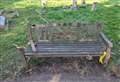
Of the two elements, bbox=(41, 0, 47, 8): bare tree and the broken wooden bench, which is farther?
bbox=(41, 0, 47, 8): bare tree

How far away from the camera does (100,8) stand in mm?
10008

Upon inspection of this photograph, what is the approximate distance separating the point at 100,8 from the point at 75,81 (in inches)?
235

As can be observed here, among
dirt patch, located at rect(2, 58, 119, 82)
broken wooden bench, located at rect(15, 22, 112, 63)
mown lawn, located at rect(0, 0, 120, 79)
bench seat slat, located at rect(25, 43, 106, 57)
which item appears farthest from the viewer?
mown lawn, located at rect(0, 0, 120, 79)

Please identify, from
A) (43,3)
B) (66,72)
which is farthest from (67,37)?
(43,3)

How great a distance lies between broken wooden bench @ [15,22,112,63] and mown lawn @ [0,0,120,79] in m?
0.52

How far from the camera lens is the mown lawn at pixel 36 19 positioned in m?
5.33

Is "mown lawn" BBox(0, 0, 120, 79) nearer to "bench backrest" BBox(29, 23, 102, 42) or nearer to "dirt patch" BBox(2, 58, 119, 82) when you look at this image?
"dirt patch" BBox(2, 58, 119, 82)

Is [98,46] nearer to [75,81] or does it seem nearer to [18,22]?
[75,81]

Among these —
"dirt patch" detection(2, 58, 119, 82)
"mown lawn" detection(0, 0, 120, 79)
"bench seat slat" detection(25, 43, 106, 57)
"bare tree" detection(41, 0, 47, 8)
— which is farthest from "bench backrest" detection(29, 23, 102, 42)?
"bare tree" detection(41, 0, 47, 8)

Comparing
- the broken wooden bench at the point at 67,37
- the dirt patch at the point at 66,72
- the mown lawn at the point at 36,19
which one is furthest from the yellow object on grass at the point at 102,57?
the mown lawn at the point at 36,19

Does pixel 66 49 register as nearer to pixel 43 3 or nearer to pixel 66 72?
pixel 66 72

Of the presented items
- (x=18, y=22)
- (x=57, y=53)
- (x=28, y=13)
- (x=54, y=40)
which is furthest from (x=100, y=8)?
(x=57, y=53)

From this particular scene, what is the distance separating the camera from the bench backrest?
5367 millimetres

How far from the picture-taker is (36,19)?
8.35 meters
